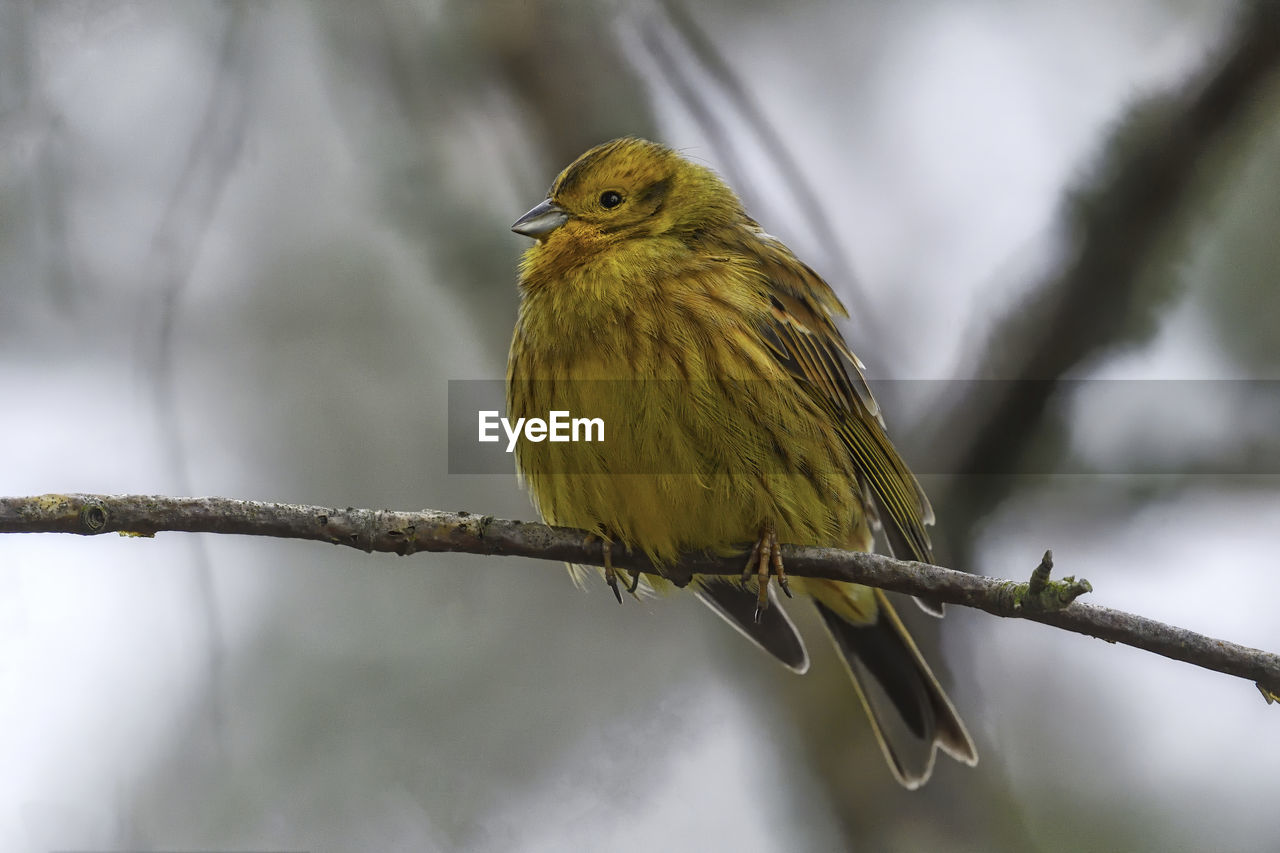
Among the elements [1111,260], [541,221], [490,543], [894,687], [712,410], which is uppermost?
[541,221]

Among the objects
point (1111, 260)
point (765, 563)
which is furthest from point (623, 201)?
point (1111, 260)

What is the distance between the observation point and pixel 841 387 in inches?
170

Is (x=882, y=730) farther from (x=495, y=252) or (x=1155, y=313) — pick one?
(x=495, y=252)

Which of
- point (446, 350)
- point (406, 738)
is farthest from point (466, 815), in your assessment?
point (446, 350)

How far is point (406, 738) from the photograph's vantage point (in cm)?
534

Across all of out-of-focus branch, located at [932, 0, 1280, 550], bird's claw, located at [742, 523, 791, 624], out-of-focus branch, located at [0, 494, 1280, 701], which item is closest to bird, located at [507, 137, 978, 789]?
bird's claw, located at [742, 523, 791, 624]

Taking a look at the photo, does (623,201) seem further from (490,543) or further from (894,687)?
(894,687)

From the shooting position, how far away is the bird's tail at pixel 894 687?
14.8ft

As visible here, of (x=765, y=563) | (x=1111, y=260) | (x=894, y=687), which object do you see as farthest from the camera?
(x=1111, y=260)

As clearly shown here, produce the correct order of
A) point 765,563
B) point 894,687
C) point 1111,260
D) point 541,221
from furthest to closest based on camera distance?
1. point 1111,260
2. point 894,687
3. point 541,221
4. point 765,563

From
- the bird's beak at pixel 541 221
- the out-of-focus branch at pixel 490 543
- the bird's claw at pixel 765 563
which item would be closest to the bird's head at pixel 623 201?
the bird's beak at pixel 541 221

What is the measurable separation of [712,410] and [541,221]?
1.18m

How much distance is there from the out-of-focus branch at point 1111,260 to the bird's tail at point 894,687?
61 centimetres

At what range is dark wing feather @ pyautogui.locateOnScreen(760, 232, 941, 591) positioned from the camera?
4105 mm
